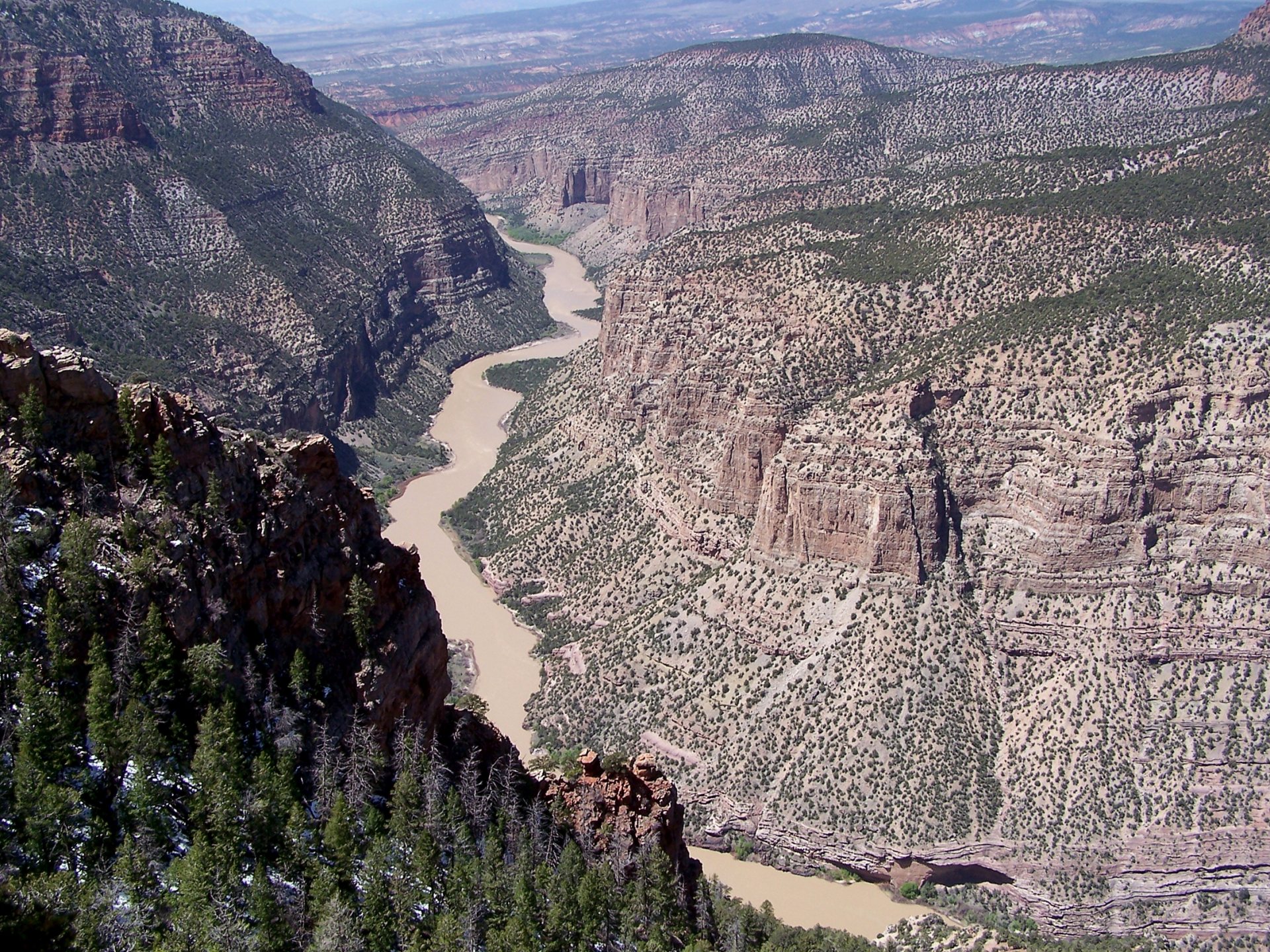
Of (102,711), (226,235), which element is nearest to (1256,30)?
(226,235)

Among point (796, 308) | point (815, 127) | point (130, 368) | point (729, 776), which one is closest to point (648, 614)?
point (729, 776)

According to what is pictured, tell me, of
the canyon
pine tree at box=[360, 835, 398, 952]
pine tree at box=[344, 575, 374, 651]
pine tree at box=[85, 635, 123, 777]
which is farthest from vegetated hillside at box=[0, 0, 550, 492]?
pine tree at box=[360, 835, 398, 952]

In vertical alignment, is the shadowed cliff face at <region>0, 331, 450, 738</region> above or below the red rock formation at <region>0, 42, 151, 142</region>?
below

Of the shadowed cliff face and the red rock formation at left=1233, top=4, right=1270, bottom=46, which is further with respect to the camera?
the red rock formation at left=1233, top=4, right=1270, bottom=46

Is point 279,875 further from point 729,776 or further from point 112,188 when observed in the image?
point 112,188

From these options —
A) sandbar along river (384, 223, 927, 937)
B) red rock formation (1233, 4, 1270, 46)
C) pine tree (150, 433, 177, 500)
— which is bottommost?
sandbar along river (384, 223, 927, 937)

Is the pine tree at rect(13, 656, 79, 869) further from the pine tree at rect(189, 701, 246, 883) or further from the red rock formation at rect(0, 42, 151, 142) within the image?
the red rock formation at rect(0, 42, 151, 142)

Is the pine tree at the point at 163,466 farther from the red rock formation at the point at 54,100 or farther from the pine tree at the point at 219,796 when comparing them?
the red rock formation at the point at 54,100
